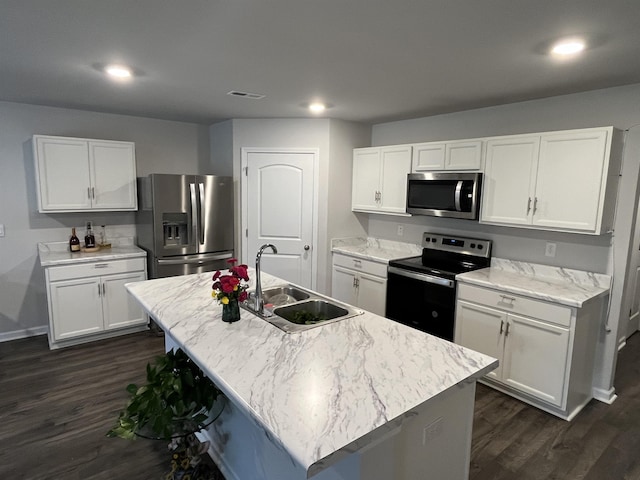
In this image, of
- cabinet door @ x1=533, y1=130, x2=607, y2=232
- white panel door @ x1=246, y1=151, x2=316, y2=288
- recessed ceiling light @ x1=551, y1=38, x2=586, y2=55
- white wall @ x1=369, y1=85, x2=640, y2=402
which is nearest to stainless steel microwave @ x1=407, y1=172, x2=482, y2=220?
white wall @ x1=369, y1=85, x2=640, y2=402

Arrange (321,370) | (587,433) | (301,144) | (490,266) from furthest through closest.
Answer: (301,144) → (490,266) → (587,433) → (321,370)

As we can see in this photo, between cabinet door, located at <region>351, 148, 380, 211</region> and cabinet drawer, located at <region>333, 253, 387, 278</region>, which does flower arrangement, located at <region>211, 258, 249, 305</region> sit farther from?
cabinet door, located at <region>351, 148, 380, 211</region>

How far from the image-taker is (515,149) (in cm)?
298

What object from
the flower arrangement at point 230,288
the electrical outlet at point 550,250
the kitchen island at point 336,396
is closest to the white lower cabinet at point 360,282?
the electrical outlet at point 550,250

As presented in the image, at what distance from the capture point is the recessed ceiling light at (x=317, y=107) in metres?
3.45

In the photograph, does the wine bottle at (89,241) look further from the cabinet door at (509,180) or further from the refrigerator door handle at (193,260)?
the cabinet door at (509,180)

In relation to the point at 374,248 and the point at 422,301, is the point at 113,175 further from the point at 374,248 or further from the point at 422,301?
the point at 422,301

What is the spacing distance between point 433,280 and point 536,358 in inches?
36.9

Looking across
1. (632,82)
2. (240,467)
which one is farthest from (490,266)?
(240,467)

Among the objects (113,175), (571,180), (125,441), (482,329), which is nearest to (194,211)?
(113,175)

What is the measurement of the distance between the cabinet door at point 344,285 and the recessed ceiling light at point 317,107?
1676 mm

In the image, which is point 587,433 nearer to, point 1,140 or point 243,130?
point 243,130

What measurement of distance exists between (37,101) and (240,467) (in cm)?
373

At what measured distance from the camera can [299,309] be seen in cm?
234
